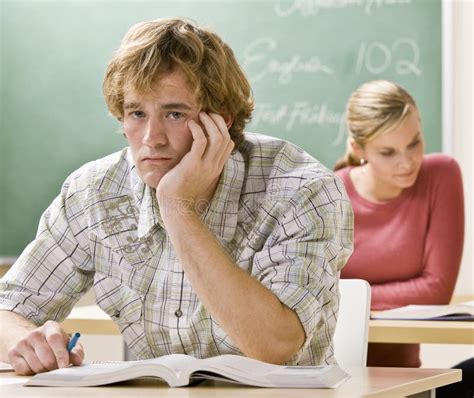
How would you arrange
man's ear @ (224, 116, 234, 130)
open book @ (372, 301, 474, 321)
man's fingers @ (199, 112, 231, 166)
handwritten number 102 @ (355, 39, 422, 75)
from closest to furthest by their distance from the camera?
man's fingers @ (199, 112, 231, 166) < man's ear @ (224, 116, 234, 130) < open book @ (372, 301, 474, 321) < handwritten number 102 @ (355, 39, 422, 75)

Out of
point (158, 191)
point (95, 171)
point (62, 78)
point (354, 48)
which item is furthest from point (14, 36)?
point (158, 191)

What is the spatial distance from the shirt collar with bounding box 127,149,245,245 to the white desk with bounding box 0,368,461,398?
487 mm

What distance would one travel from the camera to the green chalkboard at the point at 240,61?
12.7 feet

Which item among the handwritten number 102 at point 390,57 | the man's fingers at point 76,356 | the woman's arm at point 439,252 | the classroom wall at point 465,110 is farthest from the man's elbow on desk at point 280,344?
the handwritten number 102 at point 390,57

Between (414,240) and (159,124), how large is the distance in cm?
155

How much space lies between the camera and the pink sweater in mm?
3076

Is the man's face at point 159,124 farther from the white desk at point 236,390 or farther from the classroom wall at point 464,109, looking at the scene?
the classroom wall at point 464,109

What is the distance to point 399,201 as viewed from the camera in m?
3.33

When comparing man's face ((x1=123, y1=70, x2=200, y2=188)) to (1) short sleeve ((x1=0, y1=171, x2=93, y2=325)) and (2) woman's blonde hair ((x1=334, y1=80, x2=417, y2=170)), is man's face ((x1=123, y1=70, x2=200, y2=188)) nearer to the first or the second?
(1) short sleeve ((x1=0, y1=171, x2=93, y2=325))

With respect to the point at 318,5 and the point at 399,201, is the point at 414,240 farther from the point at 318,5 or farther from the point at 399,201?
the point at 318,5

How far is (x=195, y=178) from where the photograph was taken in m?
1.93

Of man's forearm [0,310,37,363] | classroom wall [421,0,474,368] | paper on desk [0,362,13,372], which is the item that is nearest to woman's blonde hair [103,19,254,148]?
man's forearm [0,310,37,363]

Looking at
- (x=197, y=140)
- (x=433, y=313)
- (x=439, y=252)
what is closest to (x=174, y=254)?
(x=197, y=140)

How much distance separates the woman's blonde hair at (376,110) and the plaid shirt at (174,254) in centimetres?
121
